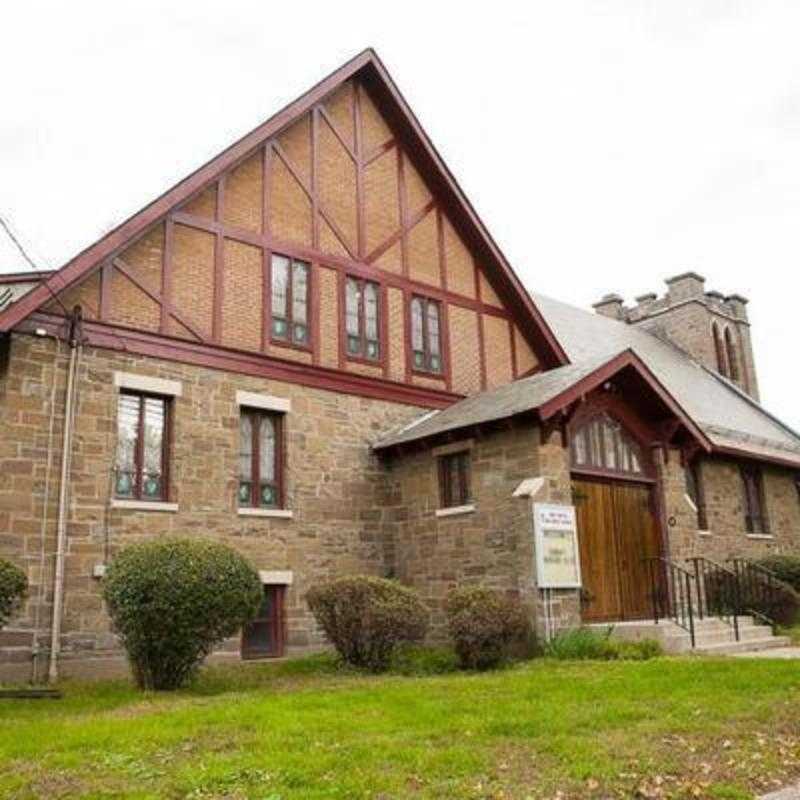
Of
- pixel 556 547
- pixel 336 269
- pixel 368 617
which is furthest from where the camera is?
pixel 336 269

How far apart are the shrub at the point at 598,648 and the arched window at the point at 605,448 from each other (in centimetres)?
332

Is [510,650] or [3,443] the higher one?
[3,443]

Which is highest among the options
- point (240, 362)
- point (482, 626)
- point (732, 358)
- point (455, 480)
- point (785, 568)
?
point (732, 358)

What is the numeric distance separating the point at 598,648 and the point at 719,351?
22.2 metres

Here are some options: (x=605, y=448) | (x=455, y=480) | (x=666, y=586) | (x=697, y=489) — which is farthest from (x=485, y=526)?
(x=697, y=489)

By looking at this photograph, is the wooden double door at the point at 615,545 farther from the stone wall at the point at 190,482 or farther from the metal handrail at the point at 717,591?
the stone wall at the point at 190,482

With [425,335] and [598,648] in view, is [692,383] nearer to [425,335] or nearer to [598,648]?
[425,335]

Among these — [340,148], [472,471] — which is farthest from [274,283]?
[472,471]

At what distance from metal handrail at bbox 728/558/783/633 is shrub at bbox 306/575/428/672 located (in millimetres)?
7515

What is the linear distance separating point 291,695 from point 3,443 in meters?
5.53

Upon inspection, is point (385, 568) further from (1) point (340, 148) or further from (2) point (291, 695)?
(1) point (340, 148)

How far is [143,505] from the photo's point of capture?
13367mm

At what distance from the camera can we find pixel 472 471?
15.1 meters

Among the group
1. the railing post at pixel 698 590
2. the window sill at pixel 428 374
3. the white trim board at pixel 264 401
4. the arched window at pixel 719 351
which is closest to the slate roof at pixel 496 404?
the window sill at pixel 428 374
